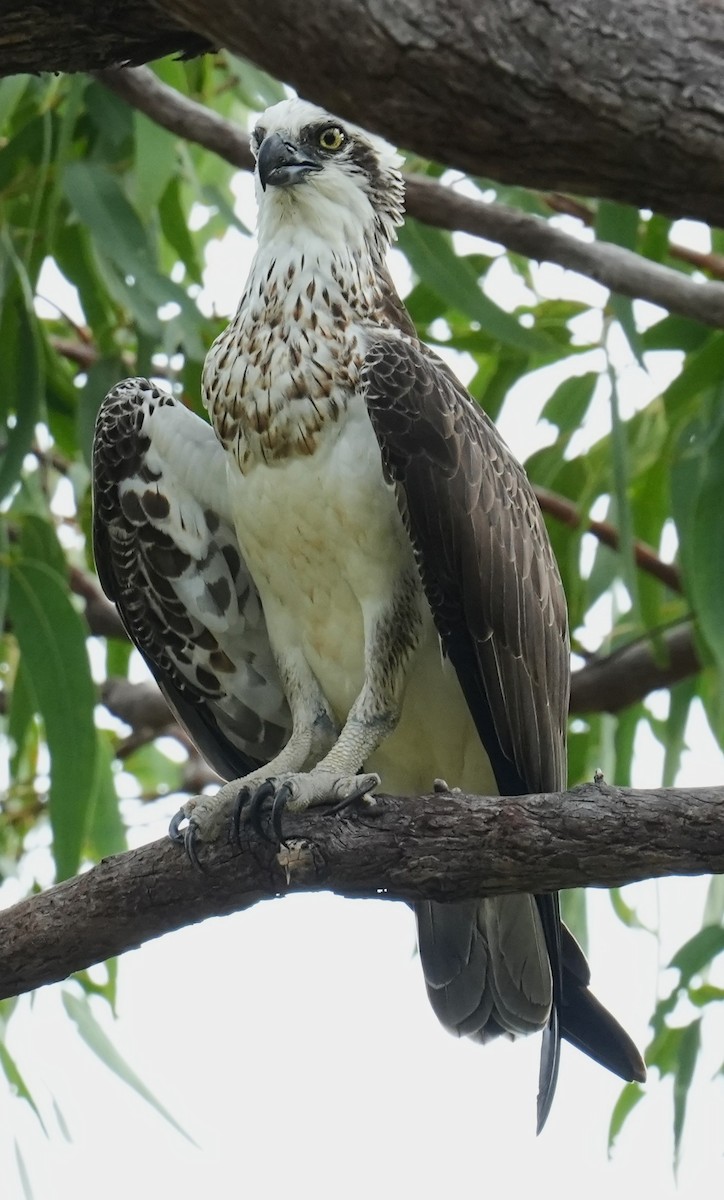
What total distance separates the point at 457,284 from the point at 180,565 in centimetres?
114

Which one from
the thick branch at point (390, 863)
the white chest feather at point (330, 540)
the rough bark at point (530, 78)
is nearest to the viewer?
the rough bark at point (530, 78)

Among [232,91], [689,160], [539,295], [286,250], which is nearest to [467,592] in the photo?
[286,250]

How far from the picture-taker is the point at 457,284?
4230mm

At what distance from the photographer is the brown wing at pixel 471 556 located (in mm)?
3176

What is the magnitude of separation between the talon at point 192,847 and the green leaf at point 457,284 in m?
1.71

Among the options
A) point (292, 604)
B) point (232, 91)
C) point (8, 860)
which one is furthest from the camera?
point (232, 91)

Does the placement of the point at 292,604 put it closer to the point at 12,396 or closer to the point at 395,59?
the point at 12,396

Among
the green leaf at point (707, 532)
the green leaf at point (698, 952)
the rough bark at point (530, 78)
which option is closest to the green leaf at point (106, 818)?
the green leaf at point (698, 952)

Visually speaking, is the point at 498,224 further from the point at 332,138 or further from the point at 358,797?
the point at 358,797

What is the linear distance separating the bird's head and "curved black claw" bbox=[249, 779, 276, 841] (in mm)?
1309

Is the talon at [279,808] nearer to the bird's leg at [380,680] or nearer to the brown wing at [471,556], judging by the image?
the bird's leg at [380,680]

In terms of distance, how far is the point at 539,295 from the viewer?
489 cm

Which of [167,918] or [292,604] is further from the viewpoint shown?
[292,604]

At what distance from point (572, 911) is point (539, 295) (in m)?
1.85
